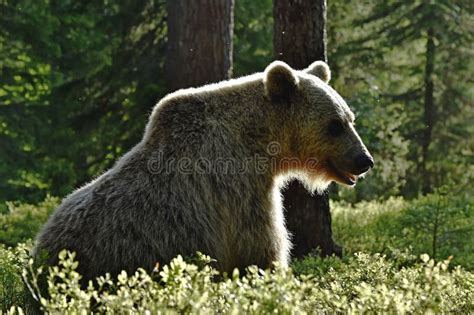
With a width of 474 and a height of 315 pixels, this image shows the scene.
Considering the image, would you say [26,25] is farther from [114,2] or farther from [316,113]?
[316,113]

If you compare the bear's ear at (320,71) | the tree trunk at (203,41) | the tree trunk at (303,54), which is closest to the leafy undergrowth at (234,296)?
the bear's ear at (320,71)

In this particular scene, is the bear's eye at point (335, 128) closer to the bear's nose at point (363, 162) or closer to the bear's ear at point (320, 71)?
the bear's nose at point (363, 162)

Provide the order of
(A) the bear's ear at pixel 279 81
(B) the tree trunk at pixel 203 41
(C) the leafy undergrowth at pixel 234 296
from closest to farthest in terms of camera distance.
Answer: (C) the leafy undergrowth at pixel 234 296, (A) the bear's ear at pixel 279 81, (B) the tree trunk at pixel 203 41

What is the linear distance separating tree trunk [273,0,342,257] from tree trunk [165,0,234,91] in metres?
2.66

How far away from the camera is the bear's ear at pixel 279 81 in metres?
6.20

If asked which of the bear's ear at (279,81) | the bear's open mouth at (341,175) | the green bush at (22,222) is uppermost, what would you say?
the bear's ear at (279,81)

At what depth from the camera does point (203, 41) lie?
12.1m

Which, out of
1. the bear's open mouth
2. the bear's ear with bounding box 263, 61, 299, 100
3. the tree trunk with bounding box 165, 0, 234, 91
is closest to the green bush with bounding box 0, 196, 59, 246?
the tree trunk with bounding box 165, 0, 234, 91

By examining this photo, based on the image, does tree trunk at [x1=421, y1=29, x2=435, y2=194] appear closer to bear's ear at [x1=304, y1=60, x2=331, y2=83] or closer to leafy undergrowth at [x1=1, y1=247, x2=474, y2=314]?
bear's ear at [x1=304, y1=60, x2=331, y2=83]

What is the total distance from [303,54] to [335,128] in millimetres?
2809

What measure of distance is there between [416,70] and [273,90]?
49.2 feet

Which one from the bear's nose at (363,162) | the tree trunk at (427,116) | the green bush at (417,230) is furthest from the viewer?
the tree trunk at (427,116)

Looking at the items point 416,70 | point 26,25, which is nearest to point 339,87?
point 416,70

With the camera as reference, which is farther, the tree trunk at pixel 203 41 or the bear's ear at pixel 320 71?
the tree trunk at pixel 203 41
